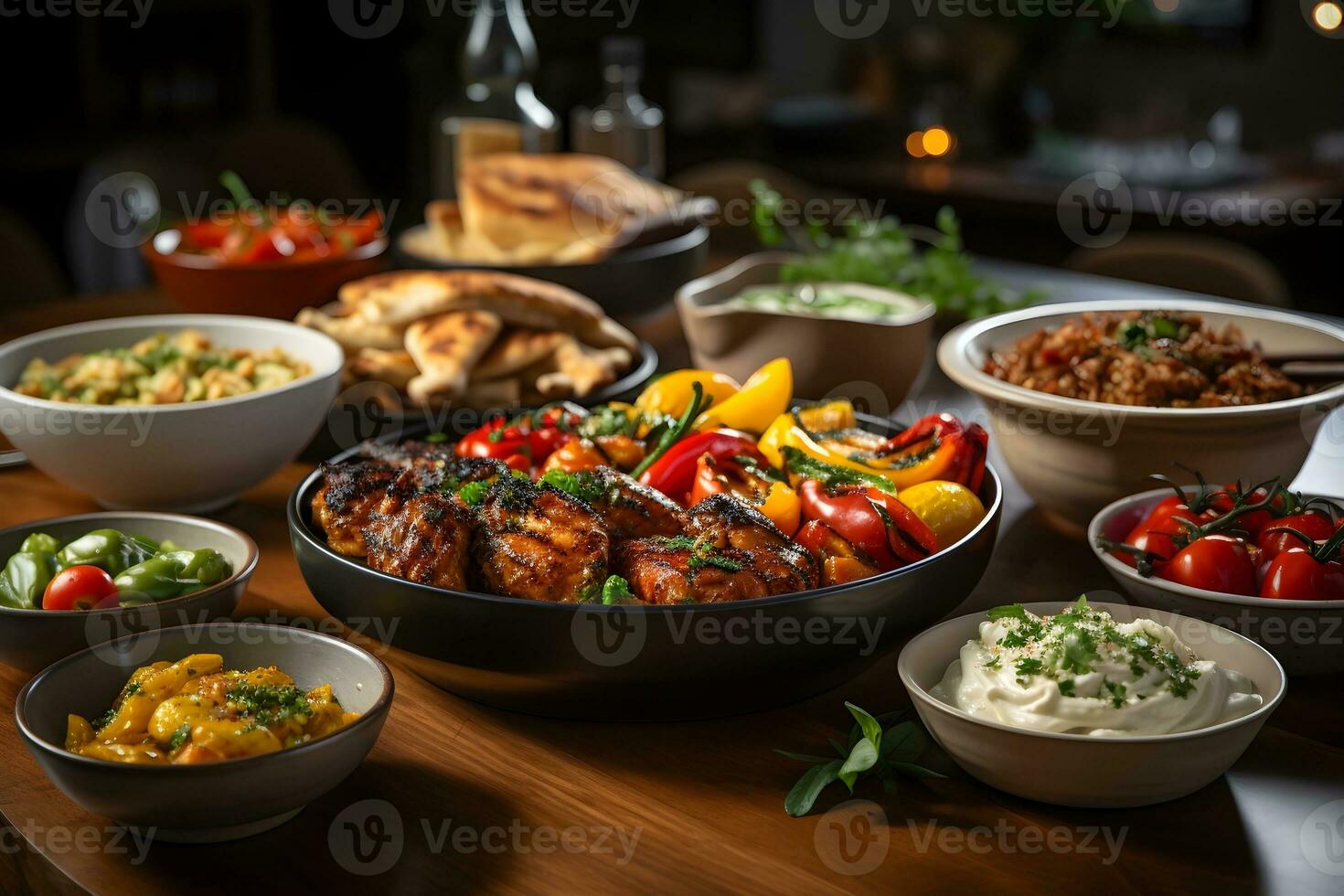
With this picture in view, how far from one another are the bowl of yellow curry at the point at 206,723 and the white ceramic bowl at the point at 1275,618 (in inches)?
33.4

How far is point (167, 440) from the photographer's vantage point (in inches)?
73.0

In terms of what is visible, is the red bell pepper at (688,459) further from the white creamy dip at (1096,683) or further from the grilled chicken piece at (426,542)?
the white creamy dip at (1096,683)

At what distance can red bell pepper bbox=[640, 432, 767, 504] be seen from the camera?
1.69 metres

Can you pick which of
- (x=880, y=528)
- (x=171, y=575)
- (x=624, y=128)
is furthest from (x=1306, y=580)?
(x=624, y=128)

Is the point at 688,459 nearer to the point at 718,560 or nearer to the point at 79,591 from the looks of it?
the point at 718,560

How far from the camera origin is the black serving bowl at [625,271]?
2.69m

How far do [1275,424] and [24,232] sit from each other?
3.54 meters

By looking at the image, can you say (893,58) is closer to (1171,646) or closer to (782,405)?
(782,405)

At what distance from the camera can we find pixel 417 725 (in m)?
1.43

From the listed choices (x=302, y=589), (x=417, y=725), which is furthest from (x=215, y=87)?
(x=417, y=725)

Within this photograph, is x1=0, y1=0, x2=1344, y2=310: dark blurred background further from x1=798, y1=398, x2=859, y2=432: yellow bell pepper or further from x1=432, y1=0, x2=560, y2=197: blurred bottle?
x1=798, y1=398, x2=859, y2=432: yellow bell pepper

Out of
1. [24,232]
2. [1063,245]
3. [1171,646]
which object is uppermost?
[1171,646]

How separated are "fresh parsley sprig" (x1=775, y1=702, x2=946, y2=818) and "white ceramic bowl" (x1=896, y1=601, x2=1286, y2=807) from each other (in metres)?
0.05

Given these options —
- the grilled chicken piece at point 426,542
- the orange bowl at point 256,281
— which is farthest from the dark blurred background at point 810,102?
the grilled chicken piece at point 426,542
